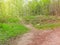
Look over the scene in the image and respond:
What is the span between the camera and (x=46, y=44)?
9078 mm

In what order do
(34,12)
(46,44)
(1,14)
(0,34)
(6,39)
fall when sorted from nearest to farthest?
(46,44) → (6,39) → (0,34) → (1,14) → (34,12)

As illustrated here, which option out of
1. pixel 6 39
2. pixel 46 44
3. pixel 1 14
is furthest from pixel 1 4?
pixel 46 44

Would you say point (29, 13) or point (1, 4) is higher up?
point (1, 4)

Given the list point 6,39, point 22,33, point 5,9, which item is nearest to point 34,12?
point 5,9

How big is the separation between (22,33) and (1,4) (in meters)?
8.88

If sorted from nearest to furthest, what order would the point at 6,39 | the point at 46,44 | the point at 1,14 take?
the point at 46,44 → the point at 6,39 → the point at 1,14

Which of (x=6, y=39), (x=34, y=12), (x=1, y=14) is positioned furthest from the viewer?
(x=34, y=12)

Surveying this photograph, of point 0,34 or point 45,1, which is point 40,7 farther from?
point 0,34

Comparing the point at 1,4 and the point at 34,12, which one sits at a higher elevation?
the point at 1,4

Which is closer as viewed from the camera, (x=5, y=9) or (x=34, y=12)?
(x=5, y=9)

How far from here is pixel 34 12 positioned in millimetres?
22859

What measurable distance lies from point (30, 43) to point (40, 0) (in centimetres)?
1447

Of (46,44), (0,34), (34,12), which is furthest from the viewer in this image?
(34,12)

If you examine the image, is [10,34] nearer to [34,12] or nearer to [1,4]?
[1,4]
